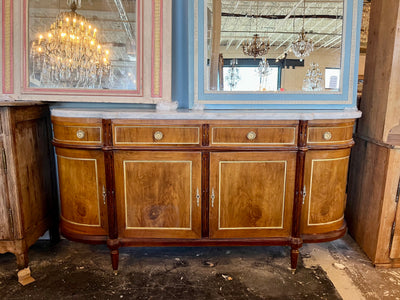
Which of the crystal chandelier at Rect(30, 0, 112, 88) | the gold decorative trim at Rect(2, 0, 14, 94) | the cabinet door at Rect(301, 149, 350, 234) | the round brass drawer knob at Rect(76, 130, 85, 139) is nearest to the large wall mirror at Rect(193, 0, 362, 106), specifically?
the cabinet door at Rect(301, 149, 350, 234)

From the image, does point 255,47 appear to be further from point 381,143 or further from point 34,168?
point 34,168

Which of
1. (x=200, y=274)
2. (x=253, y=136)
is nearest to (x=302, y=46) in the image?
(x=253, y=136)

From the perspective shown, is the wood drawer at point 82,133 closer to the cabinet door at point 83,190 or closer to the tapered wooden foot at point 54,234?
the cabinet door at point 83,190

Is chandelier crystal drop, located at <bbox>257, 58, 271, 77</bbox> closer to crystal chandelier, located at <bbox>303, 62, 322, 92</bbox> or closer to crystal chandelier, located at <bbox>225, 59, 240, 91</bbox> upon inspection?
crystal chandelier, located at <bbox>225, 59, 240, 91</bbox>

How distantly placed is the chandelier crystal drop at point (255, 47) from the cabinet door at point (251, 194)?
2.58 ft

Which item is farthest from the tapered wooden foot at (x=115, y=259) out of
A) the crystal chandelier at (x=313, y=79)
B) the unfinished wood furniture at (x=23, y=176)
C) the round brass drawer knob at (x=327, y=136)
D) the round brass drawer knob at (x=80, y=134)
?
the crystal chandelier at (x=313, y=79)

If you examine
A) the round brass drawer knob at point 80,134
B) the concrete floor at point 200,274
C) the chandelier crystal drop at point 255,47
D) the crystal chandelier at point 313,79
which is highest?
the chandelier crystal drop at point 255,47


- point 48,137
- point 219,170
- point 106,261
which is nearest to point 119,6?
point 48,137

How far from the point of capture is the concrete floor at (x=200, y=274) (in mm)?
1907

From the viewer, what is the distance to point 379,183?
2.15 metres

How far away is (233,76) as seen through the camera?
2.29 meters

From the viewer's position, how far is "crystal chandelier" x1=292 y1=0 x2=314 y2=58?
2.26 m

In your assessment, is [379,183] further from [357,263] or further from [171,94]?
[171,94]

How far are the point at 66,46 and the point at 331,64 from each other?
1912 mm
